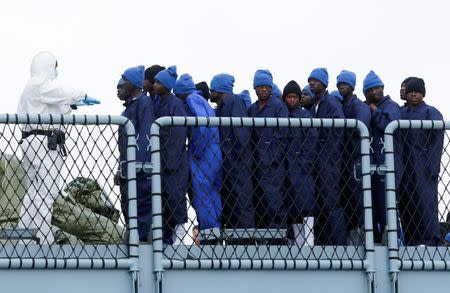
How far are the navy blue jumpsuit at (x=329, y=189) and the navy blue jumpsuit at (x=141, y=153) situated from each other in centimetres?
147

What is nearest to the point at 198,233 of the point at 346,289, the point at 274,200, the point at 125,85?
the point at 274,200

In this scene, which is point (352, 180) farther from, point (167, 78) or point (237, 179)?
point (167, 78)

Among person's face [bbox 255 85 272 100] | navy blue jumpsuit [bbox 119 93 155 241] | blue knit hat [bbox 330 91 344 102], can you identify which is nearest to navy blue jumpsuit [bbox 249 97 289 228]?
person's face [bbox 255 85 272 100]

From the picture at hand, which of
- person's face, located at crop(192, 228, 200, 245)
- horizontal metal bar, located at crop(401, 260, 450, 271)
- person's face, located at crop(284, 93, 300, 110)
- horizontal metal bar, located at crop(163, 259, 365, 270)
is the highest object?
person's face, located at crop(284, 93, 300, 110)

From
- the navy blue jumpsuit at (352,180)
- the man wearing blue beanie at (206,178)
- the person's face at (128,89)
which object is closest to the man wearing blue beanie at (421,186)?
the navy blue jumpsuit at (352,180)

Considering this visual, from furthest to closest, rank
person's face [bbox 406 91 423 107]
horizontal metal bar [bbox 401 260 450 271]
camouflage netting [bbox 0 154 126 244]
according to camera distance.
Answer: person's face [bbox 406 91 423 107]
camouflage netting [bbox 0 154 126 244]
horizontal metal bar [bbox 401 260 450 271]

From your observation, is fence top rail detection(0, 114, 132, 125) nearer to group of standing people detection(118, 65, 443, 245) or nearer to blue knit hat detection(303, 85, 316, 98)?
group of standing people detection(118, 65, 443, 245)

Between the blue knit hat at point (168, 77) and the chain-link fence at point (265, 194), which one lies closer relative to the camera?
the chain-link fence at point (265, 194)

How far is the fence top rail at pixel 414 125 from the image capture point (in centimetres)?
945

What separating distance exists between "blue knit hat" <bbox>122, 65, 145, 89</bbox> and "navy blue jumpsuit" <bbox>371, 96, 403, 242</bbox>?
2231 mm

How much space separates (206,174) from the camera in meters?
10.5

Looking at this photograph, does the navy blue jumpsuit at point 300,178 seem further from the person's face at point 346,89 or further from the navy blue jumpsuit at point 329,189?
the person's face at point 346,89

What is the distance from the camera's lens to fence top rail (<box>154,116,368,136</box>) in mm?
9117

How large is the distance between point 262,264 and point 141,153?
2.03 meters
